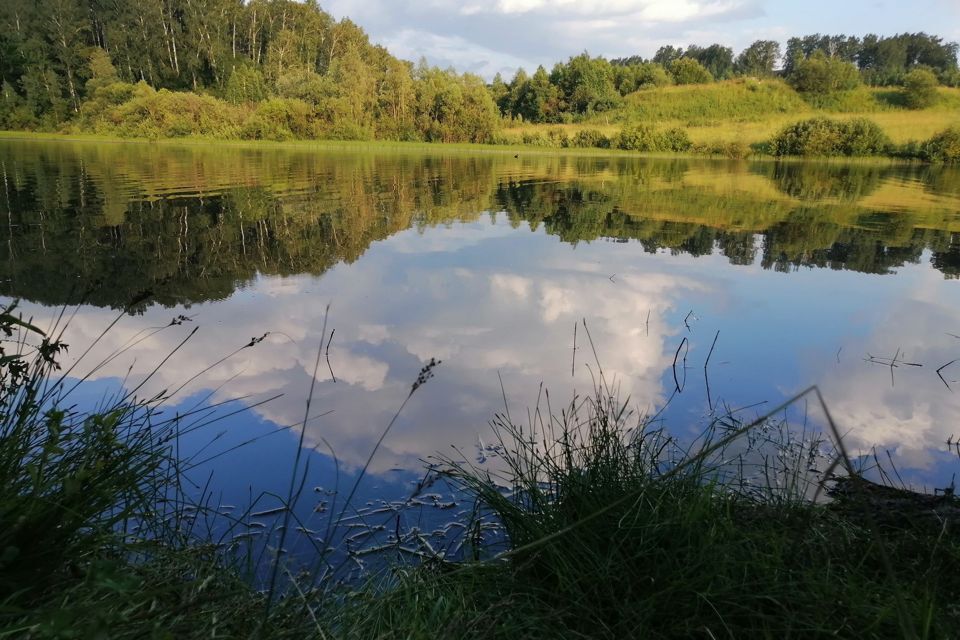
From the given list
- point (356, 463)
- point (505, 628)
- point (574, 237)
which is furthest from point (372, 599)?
point (574, 237)

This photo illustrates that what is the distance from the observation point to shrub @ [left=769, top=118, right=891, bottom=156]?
3619cm

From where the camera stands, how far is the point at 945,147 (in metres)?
32.6

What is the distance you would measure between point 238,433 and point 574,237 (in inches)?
296

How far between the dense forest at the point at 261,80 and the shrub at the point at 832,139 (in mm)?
15163

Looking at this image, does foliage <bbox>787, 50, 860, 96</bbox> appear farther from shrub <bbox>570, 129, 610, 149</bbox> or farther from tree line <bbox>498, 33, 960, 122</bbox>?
shrub <bbox>570, 129, 610, 149</bbox>

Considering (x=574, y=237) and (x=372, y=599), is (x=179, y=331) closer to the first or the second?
(x=372, y=599)

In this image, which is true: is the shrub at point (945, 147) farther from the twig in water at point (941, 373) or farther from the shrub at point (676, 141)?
the twig in water at point (941, 373)

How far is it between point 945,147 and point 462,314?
3874cm

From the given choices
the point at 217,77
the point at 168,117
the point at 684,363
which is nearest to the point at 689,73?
the point at 217,77

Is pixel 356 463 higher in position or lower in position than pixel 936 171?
lower

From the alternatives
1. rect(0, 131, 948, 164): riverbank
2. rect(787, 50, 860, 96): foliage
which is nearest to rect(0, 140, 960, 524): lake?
rect(0, 131, 948, 164): riverbank

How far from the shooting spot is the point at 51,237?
7664mm

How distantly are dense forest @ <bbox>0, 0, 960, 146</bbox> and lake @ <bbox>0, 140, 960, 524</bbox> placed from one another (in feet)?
99.2

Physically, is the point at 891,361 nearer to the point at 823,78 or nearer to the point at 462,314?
the point at 462,314
